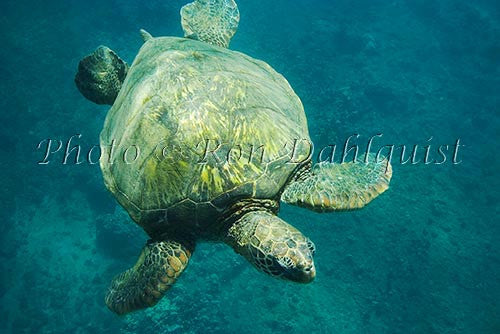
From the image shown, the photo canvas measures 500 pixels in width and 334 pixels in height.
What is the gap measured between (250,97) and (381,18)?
783 inches

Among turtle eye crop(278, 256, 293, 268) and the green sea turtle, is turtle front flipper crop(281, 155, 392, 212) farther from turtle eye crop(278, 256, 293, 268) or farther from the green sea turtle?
turtle eye crop(278, 256, 293, 268)

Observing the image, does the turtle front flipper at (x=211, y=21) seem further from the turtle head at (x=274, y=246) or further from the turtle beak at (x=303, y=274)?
the turtle beak at (x=303, y=274)

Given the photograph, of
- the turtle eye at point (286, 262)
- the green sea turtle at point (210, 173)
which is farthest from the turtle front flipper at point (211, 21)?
the turtle eye at point (286, 262)

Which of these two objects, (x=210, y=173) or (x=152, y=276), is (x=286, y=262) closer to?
(x=210, y=173)

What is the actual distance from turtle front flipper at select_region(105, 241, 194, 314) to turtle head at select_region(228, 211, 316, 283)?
0.59m

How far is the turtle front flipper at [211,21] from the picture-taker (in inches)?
223

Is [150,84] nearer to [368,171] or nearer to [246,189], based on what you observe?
[246,189]

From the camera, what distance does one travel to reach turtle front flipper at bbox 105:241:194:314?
330 centimetres

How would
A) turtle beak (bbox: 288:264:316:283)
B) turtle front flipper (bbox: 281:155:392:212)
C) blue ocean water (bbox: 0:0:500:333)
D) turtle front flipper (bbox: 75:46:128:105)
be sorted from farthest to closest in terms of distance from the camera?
blue ocean water (bbox: 0:0:500:333) → turtle front flipper (bbox: 75:46:128:105) → turtle front flipper (bbox: 281:155:392:212) → turtle beak (bbox: 288:264:316:283)

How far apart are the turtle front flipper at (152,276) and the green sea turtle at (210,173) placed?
1cm

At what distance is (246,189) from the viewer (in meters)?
3.16

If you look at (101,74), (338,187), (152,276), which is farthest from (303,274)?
(101,74)

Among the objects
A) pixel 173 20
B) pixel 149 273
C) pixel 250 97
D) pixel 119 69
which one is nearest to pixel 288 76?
pixel 173 20

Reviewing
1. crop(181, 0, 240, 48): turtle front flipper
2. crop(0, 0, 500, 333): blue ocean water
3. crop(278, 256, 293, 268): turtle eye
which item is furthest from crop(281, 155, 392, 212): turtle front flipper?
crop(0, 0, 500, 333): blue ocean water
